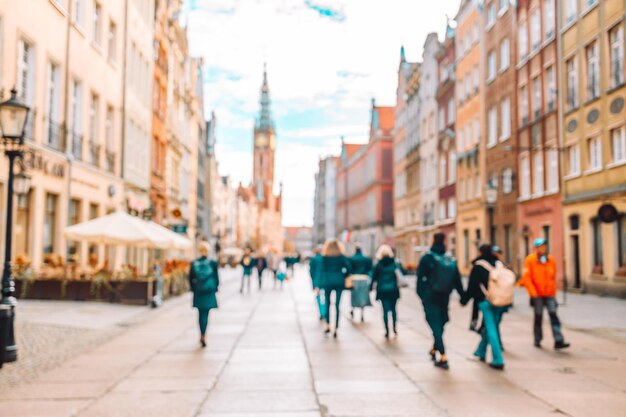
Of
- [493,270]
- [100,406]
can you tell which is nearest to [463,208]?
[493,270]

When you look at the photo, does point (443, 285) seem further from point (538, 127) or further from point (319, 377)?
point (538, 127)

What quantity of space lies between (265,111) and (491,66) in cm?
13157

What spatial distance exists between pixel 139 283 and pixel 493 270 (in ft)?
44.0

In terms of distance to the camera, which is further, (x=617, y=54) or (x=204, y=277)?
(x=617, y=54)

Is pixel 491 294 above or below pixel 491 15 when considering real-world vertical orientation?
below

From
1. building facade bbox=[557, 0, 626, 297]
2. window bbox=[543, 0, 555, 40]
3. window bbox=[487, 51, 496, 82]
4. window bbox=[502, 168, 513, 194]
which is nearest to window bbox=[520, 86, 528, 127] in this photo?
window bbox=[502, 168, 513, 194]

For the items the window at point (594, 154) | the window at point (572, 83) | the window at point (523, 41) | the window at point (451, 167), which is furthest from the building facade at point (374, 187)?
the window at point (594, 154)

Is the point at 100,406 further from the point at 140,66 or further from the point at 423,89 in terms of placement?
the point at 423,89

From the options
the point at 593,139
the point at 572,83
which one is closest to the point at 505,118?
the point at 572,83

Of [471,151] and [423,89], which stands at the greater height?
[423,89]

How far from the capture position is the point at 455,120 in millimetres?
47594

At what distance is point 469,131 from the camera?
44.2 meters

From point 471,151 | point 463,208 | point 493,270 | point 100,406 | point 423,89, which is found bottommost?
point 100,406

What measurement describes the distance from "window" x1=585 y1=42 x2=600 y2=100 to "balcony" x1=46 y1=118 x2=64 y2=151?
18.2 metres
